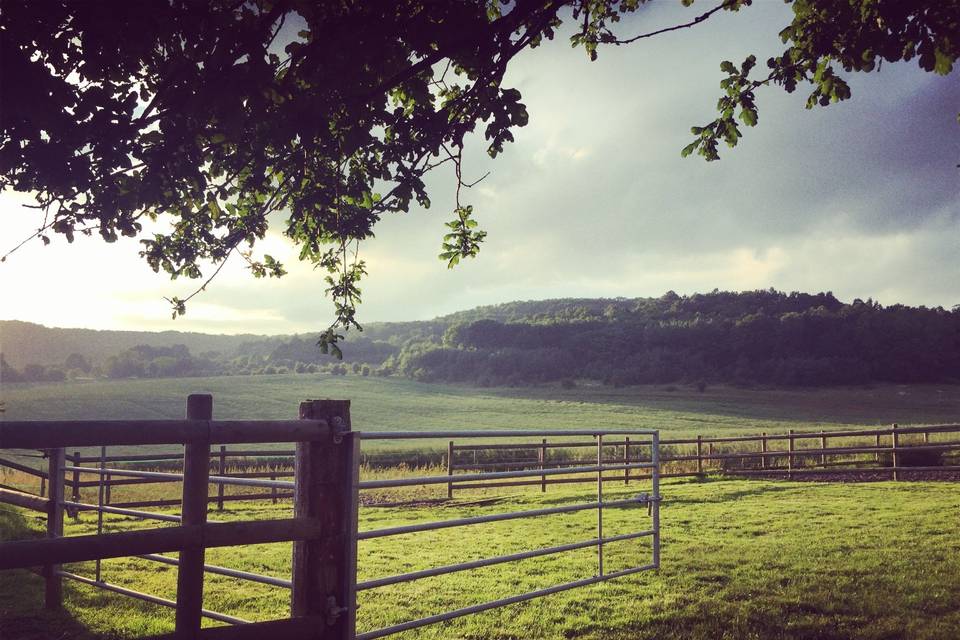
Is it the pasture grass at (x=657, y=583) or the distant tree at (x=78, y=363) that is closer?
the pasture grass at (x=657, y=583)

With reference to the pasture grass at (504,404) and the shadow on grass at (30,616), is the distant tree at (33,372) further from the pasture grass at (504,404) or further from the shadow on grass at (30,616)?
the shadow on grass at (30,616)

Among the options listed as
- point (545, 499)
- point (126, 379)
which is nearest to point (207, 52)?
point (545, 499)

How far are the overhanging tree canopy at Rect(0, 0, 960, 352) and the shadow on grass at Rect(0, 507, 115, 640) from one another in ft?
10.8

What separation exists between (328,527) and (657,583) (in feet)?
14.4

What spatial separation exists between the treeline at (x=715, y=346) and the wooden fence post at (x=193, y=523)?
79221 mm

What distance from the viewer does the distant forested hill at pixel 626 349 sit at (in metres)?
74.8

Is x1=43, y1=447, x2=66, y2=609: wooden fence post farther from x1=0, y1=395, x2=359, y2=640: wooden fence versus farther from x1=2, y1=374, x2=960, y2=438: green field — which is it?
x1=2, y1=374, x2=960, y2=438: green field

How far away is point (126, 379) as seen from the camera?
3012 inches

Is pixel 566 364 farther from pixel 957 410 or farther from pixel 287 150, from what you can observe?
pixel 287 150

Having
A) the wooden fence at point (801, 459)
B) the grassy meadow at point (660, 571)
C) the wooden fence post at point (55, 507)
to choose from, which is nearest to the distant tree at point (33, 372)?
the grassy meadow at point (660, 571)

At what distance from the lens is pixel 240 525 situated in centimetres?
279

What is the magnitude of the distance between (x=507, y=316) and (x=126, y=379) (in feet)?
208

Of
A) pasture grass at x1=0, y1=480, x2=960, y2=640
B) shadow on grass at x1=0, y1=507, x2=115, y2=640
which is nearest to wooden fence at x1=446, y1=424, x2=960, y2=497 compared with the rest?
pasture grass at x1=0, y1=480, x2=960, y2=640

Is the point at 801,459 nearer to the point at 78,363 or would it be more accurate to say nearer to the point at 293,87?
the point at 293,87
